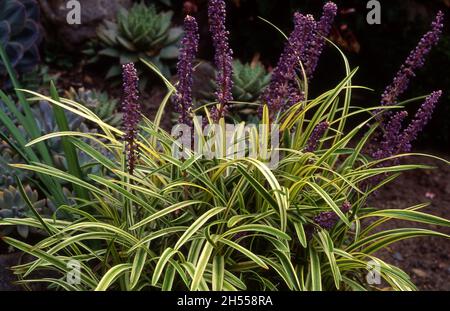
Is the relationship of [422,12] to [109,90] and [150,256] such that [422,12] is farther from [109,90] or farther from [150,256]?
[150,256]

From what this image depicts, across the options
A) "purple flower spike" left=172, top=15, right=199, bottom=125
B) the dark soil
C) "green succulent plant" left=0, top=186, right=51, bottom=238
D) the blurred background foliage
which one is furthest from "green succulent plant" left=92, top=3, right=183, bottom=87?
"purple flower spike" left=172, top=15, right=199, bottom=125

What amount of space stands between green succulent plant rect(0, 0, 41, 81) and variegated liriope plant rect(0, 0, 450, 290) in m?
1.66

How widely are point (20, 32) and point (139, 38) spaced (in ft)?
2.57

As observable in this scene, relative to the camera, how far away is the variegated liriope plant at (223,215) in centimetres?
267

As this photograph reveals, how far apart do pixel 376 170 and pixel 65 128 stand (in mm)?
1354

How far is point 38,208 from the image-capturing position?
11.2 feet

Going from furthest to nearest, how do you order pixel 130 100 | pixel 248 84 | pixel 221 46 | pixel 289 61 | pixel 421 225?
pixel 248 84 < pixel 421 225 < pixel 289 61 < pixel 221 46 < pixel 130 100

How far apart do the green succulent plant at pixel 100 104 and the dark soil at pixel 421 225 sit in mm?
1687

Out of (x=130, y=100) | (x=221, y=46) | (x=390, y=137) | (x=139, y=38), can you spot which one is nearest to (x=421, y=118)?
(x=390, y=137)

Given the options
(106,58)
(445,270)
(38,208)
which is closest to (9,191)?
(38,208)

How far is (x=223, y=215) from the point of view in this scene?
2863 millimetres

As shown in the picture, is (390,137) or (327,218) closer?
(327,218)

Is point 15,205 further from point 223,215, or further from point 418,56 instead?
point 418,56

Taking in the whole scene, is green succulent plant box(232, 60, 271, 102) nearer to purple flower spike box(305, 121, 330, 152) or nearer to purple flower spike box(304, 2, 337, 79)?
purple flower spike box(304, 2, 337, 79)
